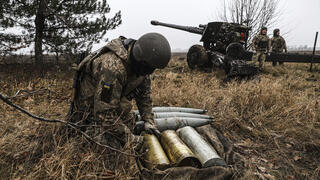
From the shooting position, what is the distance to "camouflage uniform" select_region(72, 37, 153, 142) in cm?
219

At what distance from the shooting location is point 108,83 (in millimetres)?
2170

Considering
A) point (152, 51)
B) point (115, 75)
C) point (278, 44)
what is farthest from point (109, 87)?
point (278, 44)

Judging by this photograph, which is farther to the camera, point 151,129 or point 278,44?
point 278,44

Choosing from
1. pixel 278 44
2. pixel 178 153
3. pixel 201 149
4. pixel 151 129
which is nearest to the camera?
pixel 178 153

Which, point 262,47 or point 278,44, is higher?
point 278,44

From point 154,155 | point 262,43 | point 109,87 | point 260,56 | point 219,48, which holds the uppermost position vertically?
point 262,43

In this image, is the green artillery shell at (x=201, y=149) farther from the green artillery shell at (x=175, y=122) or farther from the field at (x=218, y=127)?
the field at (x=218, y=127)

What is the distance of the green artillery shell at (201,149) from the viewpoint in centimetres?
225

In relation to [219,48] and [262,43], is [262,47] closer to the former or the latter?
[262,43]

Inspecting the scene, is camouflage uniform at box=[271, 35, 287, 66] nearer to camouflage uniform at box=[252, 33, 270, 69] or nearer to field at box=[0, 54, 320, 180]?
camouflage uniform at box=[252, 33, 270, 69]

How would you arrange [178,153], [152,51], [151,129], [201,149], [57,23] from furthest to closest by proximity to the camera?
[57,23] < [151,129] < [201,149] < [178,153] < [152,51]

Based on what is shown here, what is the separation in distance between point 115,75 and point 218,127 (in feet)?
7.23

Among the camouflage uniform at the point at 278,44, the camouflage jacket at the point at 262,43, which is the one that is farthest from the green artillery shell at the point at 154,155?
the camouflage uniform at the point at 278,44

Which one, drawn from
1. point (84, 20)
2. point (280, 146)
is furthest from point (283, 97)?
point (84, 20)
